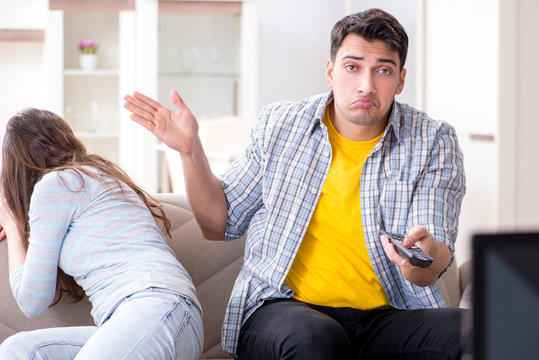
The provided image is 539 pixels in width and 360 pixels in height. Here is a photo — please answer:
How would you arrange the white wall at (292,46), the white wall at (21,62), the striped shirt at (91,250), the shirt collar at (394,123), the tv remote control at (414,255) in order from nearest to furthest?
1. the tv remote control at (414,255)
2. the striped shirt at (91,250)
3. the shirt collar at (394,123)
4. the white wall at (21,62)
5. the white wall at (292,46)

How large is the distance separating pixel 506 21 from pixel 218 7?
6.31 feet

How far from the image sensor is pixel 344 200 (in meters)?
1.68

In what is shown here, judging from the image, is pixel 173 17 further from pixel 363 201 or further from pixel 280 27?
pixel 363 201

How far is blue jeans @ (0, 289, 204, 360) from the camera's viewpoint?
134 centimetres

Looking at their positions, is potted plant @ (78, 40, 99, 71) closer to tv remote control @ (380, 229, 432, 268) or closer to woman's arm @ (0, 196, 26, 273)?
woman's arm @ (0, 196, 26, 273)

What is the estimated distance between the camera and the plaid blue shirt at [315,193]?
163 cm

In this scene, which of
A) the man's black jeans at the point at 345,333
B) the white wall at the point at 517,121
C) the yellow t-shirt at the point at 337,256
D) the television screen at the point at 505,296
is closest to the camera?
the television screen at the point at 505,296

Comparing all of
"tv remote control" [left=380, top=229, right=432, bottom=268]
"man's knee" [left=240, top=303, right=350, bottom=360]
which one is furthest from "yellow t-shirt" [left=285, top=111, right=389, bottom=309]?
"tv remote control" [left=380, top=229, right=432, bottom=268]

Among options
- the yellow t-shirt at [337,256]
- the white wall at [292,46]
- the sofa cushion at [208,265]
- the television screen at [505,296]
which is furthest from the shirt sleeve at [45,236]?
the white wall at [292,46]

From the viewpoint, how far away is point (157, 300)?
1432 millimetres

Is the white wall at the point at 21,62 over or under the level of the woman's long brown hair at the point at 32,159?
over

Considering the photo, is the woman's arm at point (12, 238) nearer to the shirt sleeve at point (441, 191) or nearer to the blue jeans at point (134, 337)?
the blue jeans at point (134, 337)

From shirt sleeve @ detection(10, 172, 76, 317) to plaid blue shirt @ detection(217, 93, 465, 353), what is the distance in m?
0.41

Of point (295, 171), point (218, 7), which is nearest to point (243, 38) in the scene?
point (218, 7)
